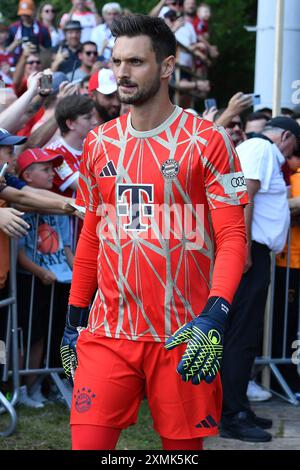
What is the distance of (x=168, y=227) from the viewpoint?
388 centimetres

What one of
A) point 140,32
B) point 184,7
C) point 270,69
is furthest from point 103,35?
point 140,32

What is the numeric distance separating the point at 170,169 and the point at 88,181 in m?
0.50

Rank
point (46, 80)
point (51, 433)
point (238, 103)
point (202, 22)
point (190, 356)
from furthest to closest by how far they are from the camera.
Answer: point (202, 22), point (238, 103), point (46, 80), point (51, 433), point (190, 356)

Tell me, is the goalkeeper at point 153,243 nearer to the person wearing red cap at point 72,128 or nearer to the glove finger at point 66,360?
the glove finger at point 66,360

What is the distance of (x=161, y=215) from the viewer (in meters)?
3.88

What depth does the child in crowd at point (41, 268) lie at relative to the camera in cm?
657

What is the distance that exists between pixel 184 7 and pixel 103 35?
7.22ft

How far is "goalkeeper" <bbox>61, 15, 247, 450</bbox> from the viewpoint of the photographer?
151 inches

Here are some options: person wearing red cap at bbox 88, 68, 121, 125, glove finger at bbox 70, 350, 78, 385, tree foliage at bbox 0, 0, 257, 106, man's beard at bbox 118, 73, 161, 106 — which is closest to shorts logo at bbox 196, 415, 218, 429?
glove finger at bbox 70, 350, 78, 385

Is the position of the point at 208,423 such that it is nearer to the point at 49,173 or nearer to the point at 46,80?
the point at 49,173

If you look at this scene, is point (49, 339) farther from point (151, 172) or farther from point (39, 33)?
point (39, 33)

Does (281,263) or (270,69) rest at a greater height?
(270,69)
